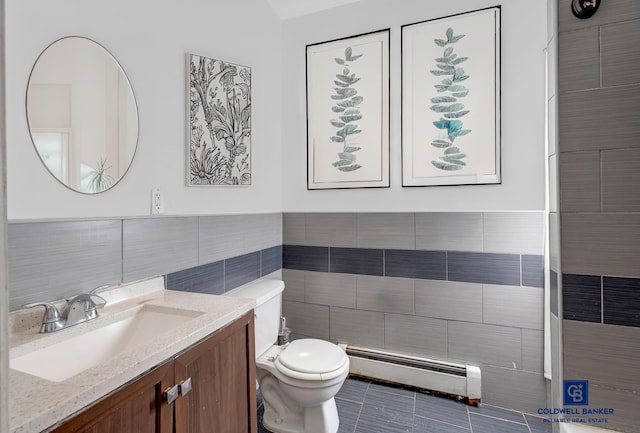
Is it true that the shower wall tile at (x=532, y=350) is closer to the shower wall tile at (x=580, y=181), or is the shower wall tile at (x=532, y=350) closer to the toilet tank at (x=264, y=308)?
the shower wall tile at (x=580, y=181)

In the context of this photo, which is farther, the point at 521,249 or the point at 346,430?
the point at 521,249

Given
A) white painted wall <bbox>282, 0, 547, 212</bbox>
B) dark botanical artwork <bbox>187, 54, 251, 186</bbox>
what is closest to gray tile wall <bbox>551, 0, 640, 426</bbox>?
white painted wall <bbox>282, 0, 547, 212</bbox>

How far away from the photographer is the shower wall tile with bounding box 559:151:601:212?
102 cm

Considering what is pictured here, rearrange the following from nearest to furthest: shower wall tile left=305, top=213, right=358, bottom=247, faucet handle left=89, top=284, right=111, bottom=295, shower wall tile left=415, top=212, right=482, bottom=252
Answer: faucet handle left=89, top=284, right=111, bottom=295 < shower wall tile left=415, top=212, right=482, bottom=252 < shower wall tile left=305, top=213, right=358, bottom=247

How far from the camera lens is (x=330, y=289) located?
2359 millimetres

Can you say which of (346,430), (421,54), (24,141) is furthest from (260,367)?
(421,54)

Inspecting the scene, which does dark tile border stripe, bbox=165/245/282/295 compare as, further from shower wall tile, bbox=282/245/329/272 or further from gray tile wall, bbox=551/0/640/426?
gray tile wall, bbox=551/0/640/426

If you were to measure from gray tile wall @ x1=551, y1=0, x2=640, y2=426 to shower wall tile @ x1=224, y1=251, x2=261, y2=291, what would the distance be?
1.62 meters

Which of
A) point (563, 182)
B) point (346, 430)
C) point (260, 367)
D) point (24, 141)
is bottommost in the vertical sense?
point (346, 430)

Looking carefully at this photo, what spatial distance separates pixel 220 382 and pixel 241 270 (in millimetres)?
925

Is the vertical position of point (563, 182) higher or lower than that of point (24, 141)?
lower

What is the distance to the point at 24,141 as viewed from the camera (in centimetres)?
100

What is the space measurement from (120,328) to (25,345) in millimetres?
303

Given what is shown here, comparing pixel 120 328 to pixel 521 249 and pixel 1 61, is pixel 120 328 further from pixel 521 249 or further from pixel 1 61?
pixel 521 249
